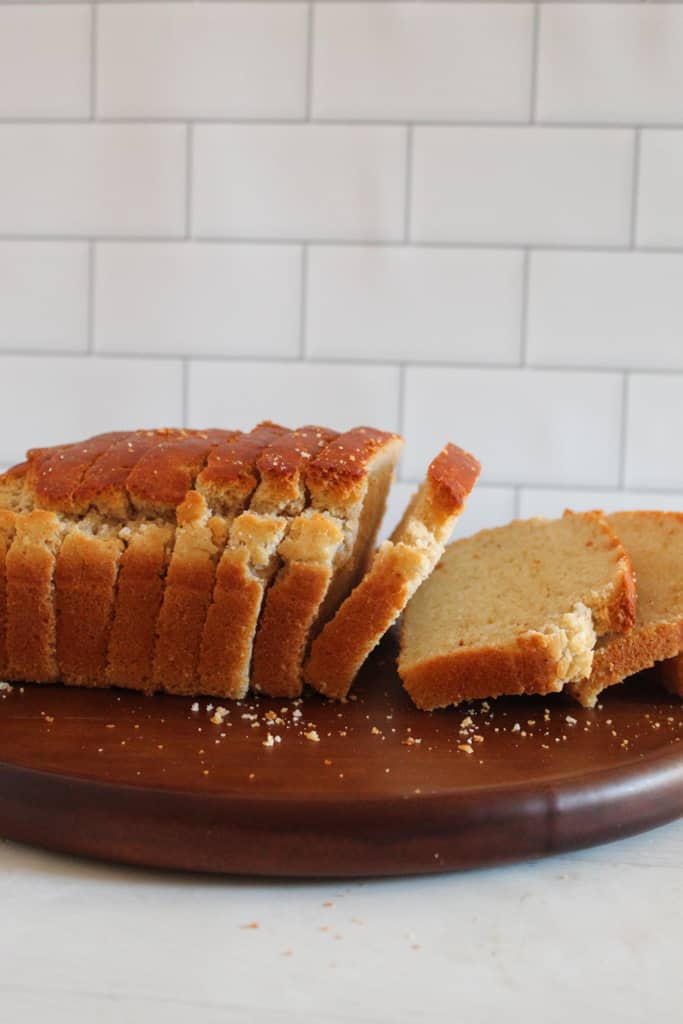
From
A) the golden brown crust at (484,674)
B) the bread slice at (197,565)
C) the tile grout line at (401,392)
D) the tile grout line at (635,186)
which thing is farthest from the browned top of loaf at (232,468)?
the tile grout line at (635,186)

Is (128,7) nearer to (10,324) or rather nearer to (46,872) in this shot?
(10,324)

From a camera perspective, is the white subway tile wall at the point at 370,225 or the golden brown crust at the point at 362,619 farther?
the white subway tile wall at the point at 370,225

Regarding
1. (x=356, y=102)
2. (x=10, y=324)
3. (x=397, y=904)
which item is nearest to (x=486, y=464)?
(x=356, y=102)

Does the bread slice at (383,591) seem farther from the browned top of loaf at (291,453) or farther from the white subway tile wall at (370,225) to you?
the white subway tile wall at (370,225)

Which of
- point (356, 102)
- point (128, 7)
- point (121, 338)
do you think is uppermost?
point (128, 7)

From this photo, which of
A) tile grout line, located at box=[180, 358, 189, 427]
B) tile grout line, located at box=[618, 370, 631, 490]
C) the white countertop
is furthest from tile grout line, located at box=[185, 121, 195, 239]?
the white countertop

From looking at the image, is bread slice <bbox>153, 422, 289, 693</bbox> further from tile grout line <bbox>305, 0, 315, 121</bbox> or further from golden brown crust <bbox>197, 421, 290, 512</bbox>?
tile grout line <bbox>305, 0, 315, 121</bbox>

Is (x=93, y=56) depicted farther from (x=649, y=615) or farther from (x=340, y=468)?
(x=649, y=615)

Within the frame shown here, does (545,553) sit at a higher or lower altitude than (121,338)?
lower
